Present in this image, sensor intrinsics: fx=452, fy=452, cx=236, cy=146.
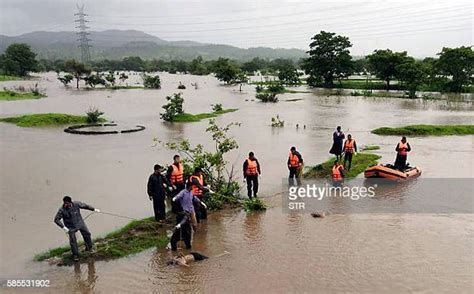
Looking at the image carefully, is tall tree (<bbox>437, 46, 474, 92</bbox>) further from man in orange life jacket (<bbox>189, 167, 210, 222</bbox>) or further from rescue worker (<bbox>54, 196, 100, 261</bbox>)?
rescue worker (<bbox>54, 196, 100, 261</bbox>)

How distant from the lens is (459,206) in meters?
13.4

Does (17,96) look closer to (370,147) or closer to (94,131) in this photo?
(94,131)

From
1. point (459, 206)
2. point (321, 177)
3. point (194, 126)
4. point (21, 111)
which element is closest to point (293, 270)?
point (459, 206)

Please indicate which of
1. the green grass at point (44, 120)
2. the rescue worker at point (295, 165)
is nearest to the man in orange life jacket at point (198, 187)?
the rescue worker at point (295, 165)

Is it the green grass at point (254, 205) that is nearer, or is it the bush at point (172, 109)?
the green grass at point (254, 205)

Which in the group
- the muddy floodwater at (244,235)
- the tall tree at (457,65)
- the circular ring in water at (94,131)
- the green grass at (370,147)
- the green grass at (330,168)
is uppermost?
the tall tree at (457,65)

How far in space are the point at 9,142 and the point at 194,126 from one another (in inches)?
470

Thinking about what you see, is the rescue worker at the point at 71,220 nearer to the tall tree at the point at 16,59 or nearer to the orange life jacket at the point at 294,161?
the orange life jacket at the point at 294,161

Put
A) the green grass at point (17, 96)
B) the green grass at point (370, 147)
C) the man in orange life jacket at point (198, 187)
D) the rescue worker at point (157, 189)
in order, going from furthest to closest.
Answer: the green grass at point (17, 96)
the green grass at point (370, 147)
the man in orange life jacket at point (198, 187)
the rescue worker at point (157, 189)

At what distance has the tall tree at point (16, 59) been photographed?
91.9 metres

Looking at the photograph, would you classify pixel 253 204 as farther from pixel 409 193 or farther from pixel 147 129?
pixel 147 129

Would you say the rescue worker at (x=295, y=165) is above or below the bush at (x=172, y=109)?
below

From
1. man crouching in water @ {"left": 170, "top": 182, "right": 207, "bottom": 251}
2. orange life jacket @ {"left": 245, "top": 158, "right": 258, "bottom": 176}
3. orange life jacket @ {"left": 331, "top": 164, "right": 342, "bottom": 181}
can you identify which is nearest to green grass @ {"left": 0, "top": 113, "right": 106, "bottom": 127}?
orange life jacket @ {"left": 245, "top": 158, "right": 258, "bottom": 176}

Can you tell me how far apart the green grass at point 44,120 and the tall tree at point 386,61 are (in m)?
43.2
